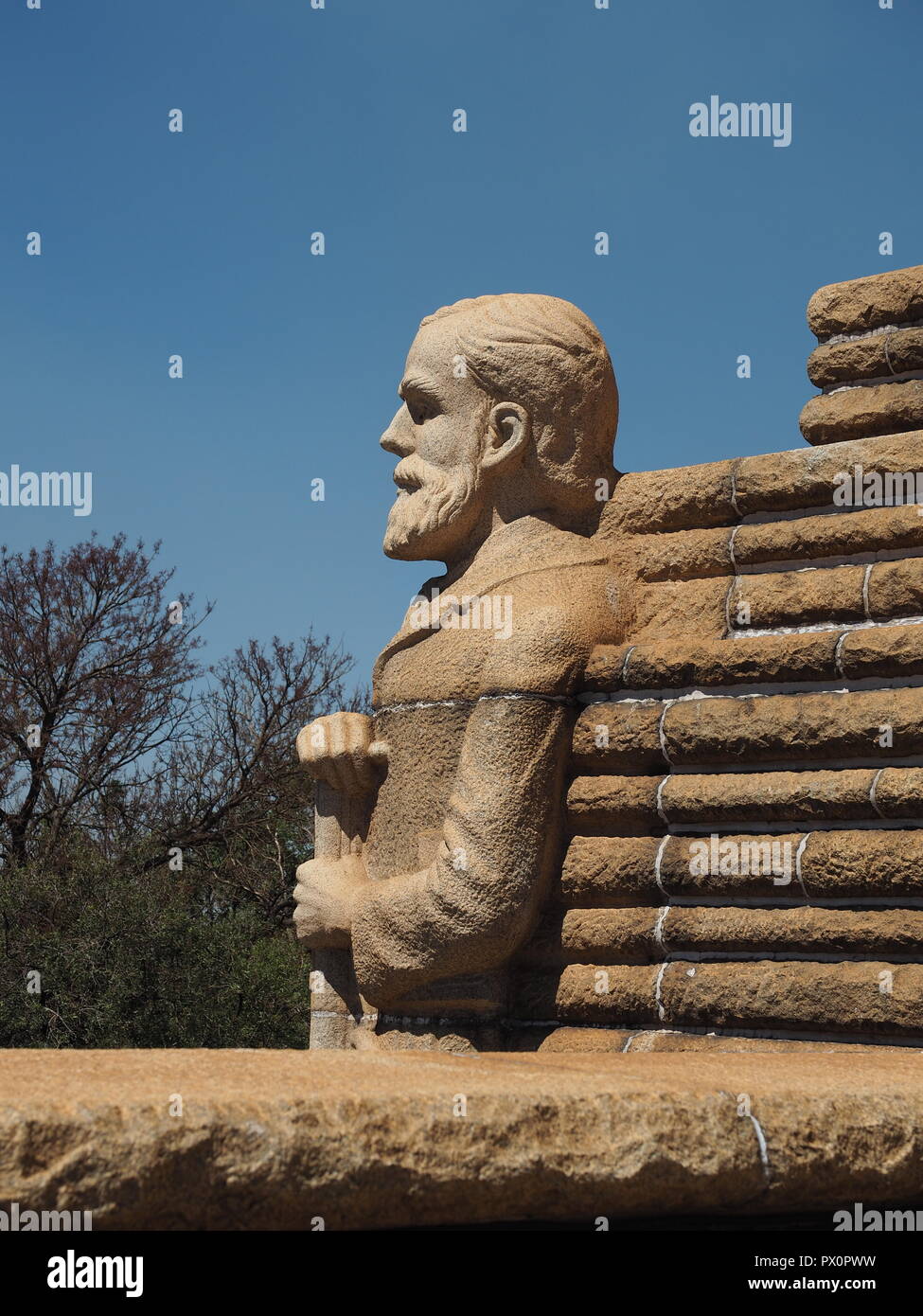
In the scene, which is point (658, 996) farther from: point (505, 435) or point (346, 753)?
point (505, 435)

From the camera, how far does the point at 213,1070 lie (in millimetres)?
2830

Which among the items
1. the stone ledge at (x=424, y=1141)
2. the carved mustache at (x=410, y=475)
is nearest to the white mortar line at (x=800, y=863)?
the stone ledge at (x=424, y=1141)

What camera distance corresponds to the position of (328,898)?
5625 millimetres

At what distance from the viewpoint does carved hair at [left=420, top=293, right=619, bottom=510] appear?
566cm

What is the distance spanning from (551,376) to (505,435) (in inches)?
10.6

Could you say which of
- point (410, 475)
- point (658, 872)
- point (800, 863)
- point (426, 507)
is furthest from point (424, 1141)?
point (410, 475)

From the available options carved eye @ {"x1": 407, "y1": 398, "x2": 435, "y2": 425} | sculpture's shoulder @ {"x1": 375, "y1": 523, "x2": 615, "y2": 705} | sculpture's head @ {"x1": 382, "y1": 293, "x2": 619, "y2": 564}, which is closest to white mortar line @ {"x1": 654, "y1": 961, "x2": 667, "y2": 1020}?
sculpture's shoulder @ {"x1": 375, "y1": 523, "x2": 615, "y2": 705}

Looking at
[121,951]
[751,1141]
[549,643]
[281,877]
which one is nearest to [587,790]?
[549,643]

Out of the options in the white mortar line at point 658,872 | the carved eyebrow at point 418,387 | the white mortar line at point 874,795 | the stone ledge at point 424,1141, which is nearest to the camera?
the stone ledge at point 424,1141

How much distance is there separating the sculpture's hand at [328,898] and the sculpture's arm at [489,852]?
0.39 metres

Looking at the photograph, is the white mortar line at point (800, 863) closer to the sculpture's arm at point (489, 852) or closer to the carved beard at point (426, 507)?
the sculpture's arm at point (489, 852)

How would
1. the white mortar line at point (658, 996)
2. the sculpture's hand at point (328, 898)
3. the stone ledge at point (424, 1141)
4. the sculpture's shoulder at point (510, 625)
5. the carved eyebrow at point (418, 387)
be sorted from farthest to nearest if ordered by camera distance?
the carved eyebrow at point (418, 387) < the sculpture's hand at point (328, 898) < the sculpture's shoulder at point (510, 625) < the white mortar line at point (658, 996) < the stone ledge at point (424, 1141)

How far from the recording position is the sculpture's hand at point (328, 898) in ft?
18.3
